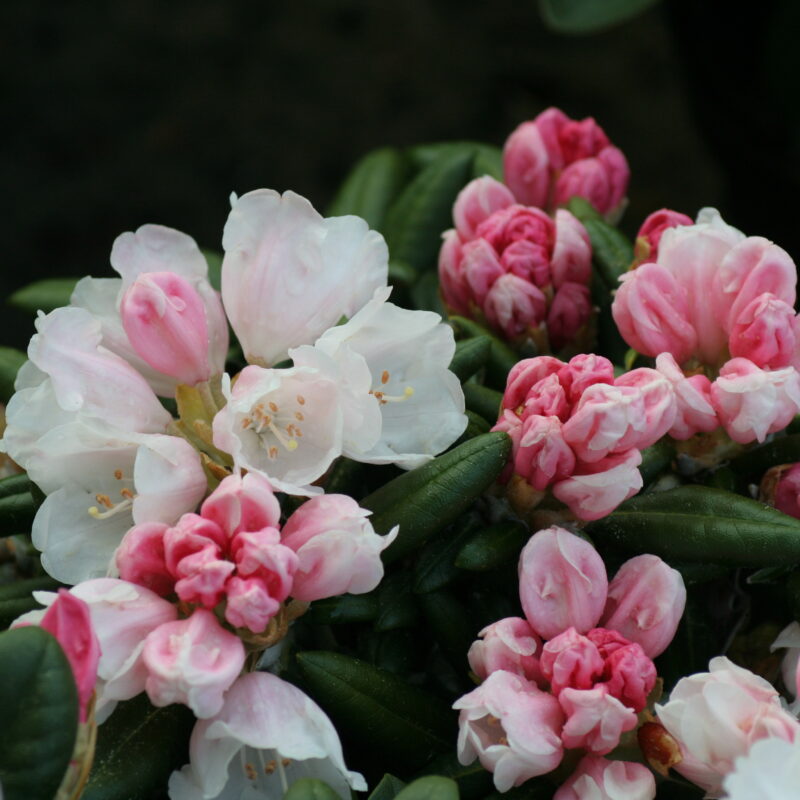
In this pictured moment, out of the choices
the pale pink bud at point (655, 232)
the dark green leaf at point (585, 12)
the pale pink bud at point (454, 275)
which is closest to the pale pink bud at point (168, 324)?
the pale pink bud at point (454, 275)

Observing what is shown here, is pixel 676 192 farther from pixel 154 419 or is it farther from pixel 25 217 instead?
pixel 154 419

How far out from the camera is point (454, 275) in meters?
1.27

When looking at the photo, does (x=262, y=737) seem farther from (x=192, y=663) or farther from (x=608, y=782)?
(x=608, y=782)

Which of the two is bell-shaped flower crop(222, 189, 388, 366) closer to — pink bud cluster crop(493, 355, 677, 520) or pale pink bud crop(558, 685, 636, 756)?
pink bud cluster crop(493, 355, 677, 520)

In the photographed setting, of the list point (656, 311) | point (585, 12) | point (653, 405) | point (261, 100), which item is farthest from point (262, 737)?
point (261, 100)

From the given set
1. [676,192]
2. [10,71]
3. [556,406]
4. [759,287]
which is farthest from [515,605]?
[10,71]

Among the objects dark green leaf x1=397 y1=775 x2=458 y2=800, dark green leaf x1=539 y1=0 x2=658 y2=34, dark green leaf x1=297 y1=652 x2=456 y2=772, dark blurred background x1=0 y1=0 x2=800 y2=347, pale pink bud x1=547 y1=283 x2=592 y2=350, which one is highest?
dark green leaf x1=539 y1=0 x2=658 y2=34

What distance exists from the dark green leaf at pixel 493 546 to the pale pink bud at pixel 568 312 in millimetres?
280

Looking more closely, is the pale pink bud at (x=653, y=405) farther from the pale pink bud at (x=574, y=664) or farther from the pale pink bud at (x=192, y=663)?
the pale pink bud at (x=192, y=663)

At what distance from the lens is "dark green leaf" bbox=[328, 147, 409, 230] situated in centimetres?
→ 157

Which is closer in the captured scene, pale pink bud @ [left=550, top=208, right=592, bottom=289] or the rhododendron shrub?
the rhododendron shrub

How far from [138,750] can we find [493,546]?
31cm

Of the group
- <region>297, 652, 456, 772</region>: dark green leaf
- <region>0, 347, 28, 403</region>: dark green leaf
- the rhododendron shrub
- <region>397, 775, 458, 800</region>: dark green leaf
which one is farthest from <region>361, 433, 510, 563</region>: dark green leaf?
<region>0, 347, 28, 403</region>: dark green leaf

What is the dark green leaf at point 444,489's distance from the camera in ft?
3.23
